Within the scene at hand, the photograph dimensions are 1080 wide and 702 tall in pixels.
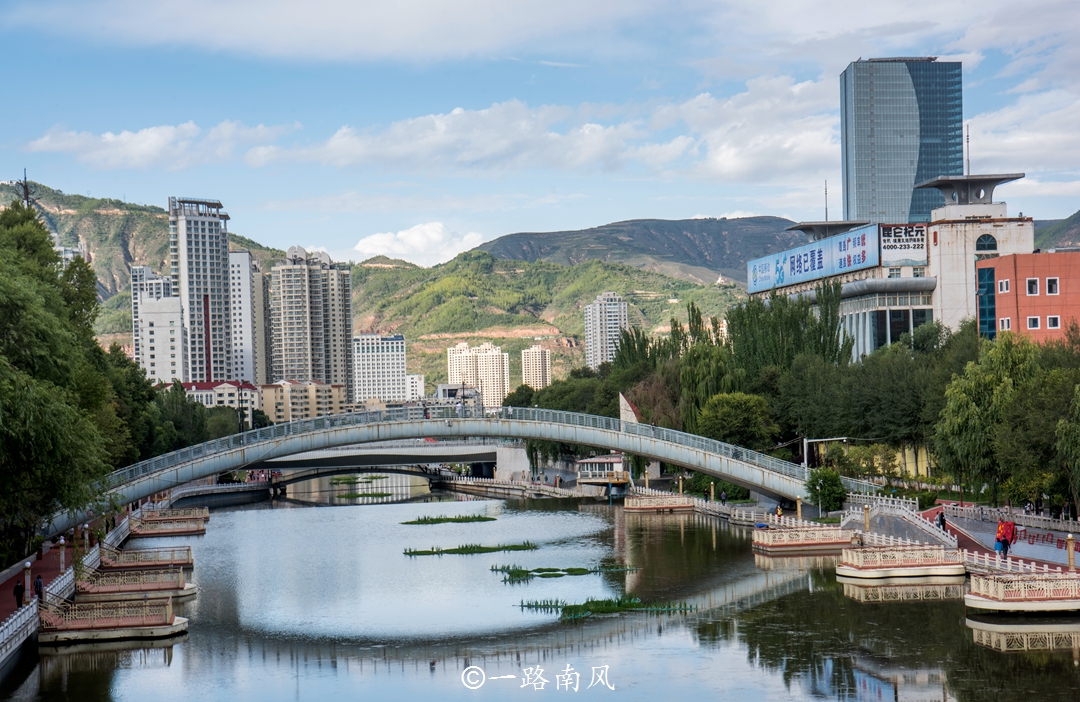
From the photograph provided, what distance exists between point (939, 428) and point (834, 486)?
218 inches

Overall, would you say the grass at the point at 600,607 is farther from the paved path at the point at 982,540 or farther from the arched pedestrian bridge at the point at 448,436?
the arched pedestrian bridge at the point at 448,436

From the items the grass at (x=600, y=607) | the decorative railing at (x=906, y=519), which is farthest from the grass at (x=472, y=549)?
the grass at (x=600, y=607)

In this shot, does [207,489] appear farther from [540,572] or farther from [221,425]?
[540,572]

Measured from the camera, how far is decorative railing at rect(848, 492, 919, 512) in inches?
1774

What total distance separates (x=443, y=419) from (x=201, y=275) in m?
146

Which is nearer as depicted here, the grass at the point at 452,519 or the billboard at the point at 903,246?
the grass at the point at 452,519

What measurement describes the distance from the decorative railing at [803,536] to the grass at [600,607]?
419 inches

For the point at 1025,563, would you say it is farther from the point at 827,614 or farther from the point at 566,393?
the point at 566,393

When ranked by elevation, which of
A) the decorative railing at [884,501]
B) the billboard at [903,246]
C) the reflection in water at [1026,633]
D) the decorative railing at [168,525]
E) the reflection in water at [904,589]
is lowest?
the decorative railing at [168,525]

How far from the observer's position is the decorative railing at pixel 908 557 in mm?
35469

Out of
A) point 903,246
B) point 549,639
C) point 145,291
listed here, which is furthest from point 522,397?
point 549,639

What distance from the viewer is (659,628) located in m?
31.0

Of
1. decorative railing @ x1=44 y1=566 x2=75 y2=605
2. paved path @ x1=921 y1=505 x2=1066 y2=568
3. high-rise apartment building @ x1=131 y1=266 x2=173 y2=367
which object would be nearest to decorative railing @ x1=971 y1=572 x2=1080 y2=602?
paved path @ x1=921 y1=505 x2=1066 y2=568

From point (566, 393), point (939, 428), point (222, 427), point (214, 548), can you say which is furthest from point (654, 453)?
point (222, 427)
